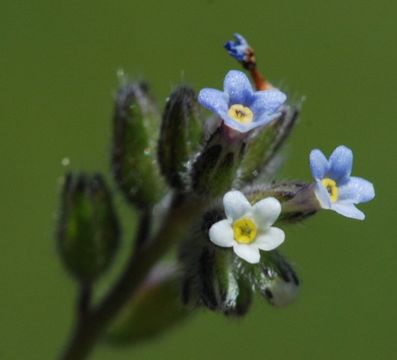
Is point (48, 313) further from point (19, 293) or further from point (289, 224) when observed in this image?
point (289, 224)

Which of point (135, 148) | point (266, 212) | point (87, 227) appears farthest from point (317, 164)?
point (87, 227)

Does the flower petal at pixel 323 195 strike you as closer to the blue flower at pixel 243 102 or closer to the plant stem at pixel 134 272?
the blue flower at pixel 243 102

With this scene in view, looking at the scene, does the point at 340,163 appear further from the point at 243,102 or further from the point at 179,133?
the point at 179,133

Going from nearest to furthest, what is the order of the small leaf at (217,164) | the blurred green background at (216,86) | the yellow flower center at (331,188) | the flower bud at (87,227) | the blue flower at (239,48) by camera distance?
the yellow flower center at (331,188), the small leaf at (217,164), the blue flower at (239,48), the flower bud at (87,227), the blurred green background at (216,86)

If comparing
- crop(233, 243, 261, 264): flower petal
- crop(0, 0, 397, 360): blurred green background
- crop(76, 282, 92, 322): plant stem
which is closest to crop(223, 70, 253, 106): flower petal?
crop(233, 243, 261, 264): flower petal

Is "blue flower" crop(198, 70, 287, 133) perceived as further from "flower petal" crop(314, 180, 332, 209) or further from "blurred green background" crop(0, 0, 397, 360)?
"blurred green background" crop(0, 0, 397, 360)

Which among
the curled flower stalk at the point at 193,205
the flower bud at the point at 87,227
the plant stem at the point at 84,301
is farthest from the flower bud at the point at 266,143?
the plant stem at the point at 84,301

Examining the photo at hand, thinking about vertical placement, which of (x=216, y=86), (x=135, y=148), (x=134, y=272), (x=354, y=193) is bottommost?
(x=216, y=86)
